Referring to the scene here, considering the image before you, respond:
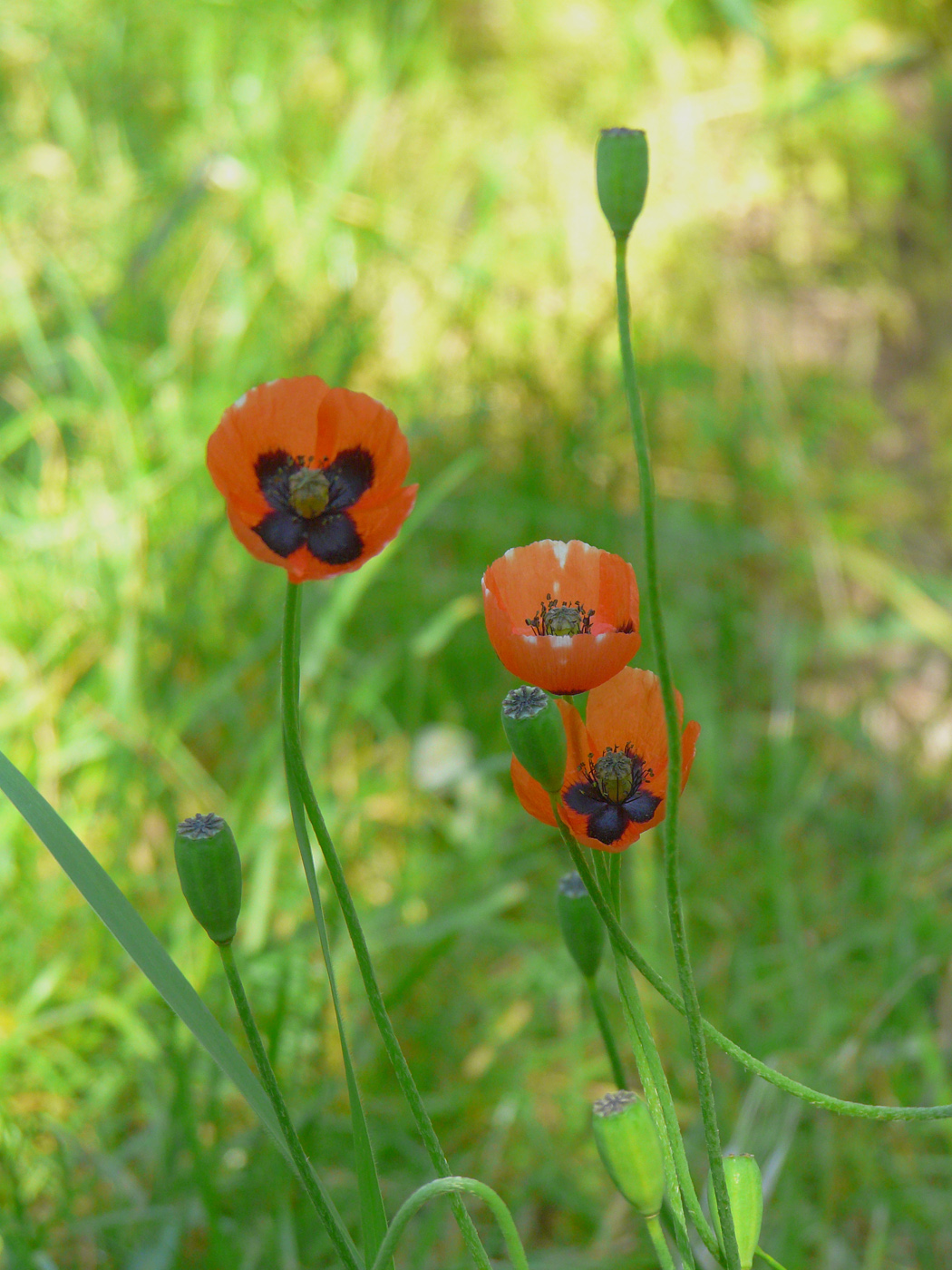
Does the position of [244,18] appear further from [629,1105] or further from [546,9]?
[629,1105]

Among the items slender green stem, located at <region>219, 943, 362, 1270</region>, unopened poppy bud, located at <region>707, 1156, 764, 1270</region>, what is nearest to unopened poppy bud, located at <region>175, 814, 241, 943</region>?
slender green stem, located at <region>219, 943, 362, 1270</region>

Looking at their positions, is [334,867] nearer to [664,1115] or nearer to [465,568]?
[664,1115]

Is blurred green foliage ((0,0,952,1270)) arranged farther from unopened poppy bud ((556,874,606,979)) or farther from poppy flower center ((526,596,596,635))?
poppy flower center ((526,596,596,635))

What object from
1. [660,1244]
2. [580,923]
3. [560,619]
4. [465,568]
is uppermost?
[465,568]

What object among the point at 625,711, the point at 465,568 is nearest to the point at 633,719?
the point at 625,711

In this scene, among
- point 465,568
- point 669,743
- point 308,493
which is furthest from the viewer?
point 465,568

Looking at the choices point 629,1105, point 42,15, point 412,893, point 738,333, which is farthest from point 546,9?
point 629,1105
